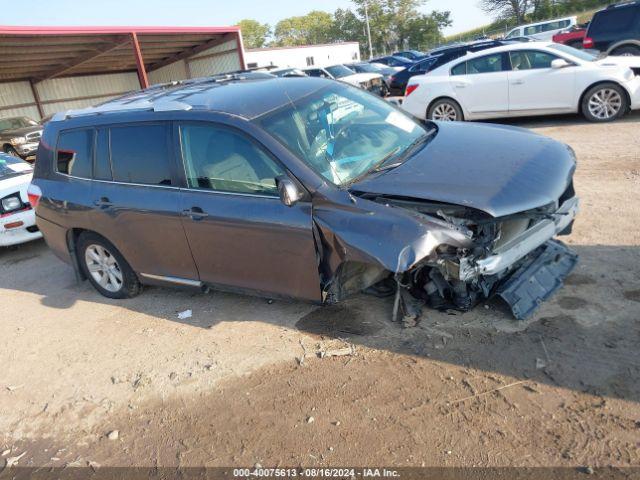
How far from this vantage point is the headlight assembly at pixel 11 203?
6.95m

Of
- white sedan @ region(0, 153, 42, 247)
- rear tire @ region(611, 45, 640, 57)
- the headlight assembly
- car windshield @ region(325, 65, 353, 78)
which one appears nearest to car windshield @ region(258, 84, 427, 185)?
white sedan @ region(0, 153, 42, 247)

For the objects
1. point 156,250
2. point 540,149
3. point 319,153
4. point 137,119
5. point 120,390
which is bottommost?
point 120,390

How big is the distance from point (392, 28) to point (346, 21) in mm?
17567

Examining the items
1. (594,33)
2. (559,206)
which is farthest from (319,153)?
(594,33)

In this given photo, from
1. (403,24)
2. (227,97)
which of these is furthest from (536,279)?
(403,24)

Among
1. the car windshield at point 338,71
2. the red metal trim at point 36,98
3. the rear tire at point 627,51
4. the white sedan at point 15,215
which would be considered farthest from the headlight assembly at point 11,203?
the red metal trim at point 36,98

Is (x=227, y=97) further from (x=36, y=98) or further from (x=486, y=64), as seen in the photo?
(x=36, y=98)

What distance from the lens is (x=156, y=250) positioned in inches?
179

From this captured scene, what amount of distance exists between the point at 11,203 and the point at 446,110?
770 cm

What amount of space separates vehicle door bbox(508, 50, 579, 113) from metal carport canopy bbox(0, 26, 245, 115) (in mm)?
13260

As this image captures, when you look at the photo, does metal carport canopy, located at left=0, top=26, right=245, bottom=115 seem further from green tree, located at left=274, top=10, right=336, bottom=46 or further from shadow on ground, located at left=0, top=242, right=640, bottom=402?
green tree, located at left=274, top=10, right=336, bottom=46

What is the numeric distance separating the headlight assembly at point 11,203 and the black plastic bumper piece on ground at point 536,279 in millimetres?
6369

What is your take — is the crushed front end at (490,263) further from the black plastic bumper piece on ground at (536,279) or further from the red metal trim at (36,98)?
the red metal trim at (36,98)

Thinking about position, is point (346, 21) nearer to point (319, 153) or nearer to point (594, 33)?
point (594, 33)
